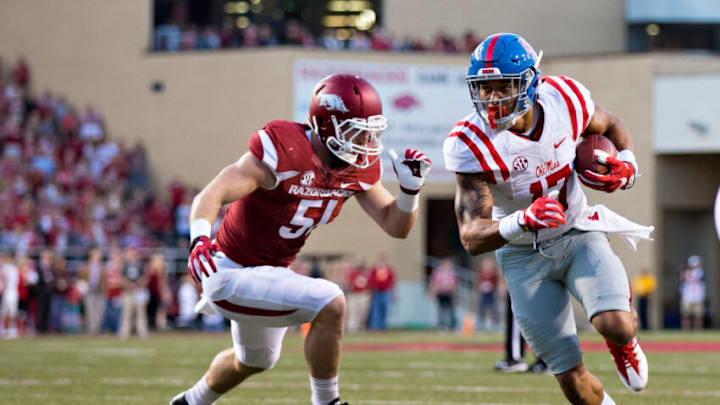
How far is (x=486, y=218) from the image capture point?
4.90 m

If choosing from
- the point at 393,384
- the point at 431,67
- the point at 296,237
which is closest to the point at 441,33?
the point at 431,67

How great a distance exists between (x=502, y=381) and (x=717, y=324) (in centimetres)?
1608

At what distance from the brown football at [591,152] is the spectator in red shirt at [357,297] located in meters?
15.1

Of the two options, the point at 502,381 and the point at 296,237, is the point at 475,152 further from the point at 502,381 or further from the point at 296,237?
the point at 502,381

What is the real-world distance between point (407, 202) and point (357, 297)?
49.3ft

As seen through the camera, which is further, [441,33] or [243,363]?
[441,33]

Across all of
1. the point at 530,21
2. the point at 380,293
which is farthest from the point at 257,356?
the point at 530,21

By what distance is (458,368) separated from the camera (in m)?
10.3

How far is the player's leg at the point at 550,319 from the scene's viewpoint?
5090 millimetres

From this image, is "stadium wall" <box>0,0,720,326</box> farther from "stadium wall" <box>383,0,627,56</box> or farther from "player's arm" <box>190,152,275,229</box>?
"player's arm" <box>190,152,275,229</box>

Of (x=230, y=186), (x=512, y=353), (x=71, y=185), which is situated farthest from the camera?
(x=71, y=185)

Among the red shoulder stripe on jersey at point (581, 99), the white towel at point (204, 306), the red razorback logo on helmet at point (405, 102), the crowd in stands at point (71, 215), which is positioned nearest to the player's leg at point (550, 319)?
the red shoulder stripe on jersey at point (581, 99)

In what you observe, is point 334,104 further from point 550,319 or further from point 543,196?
point 550,319

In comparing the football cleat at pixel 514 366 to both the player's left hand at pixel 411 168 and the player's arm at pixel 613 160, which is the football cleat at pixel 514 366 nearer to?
the player's arm at pixel 613 160
